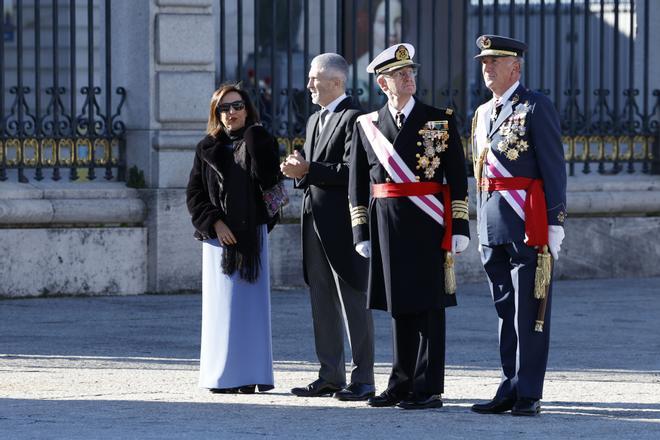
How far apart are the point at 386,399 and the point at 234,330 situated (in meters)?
0.84

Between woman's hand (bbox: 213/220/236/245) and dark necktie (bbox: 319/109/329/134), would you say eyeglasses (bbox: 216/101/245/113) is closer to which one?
dark necktie (bbox: 319/109/329/134)

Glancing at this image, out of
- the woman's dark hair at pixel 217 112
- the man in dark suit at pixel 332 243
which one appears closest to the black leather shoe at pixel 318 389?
the man in dark suit at pixel 332 243

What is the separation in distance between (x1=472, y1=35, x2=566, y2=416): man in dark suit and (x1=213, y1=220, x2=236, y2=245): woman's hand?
1.23 metres

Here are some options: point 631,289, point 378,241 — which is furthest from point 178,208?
point 378,241

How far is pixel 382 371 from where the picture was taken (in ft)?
29.9

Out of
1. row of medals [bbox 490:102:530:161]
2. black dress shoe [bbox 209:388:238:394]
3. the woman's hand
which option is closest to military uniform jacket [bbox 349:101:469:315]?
row of medals [bbox 490:102:530:161]

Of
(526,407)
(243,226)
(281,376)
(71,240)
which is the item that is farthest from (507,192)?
(71,240)

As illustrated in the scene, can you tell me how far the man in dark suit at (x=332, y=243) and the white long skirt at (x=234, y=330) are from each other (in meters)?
0.22

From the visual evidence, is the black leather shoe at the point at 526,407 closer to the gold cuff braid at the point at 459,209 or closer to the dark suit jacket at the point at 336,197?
the gold cuff braid at the point at 459,209

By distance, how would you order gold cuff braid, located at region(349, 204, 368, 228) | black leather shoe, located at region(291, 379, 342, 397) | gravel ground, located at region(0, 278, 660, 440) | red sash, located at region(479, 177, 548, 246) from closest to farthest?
1. gravel ground, located at region(0, 278, 660, 440)
2. red sash, located at region(479, 177, 548, 246)
3. gold cuff braid, located at region(349, 204, 368, 228)
4. black leather shoe, located at region(291, 379, 342, 397)

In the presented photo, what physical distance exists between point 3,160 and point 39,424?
551 cm

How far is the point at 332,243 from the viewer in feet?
26.8

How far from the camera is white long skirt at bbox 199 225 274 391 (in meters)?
8.23

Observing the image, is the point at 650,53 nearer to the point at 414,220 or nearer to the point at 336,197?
the point at 336,197
